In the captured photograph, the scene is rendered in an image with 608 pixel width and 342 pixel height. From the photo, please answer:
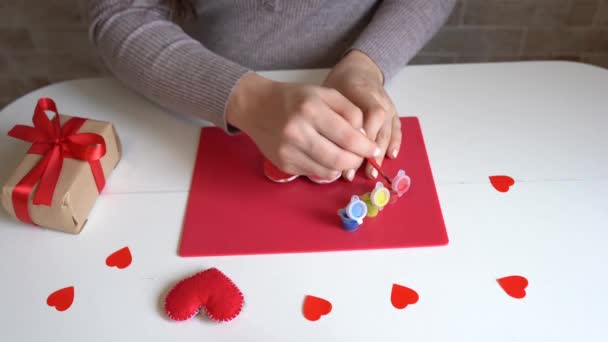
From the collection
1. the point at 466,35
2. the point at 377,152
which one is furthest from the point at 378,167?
the point at 466,35

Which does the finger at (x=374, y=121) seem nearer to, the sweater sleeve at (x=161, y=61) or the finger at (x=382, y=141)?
the finger at (x=382, y=141)

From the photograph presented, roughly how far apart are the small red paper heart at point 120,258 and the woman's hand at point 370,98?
296mm

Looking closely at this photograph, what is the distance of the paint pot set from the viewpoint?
2.10 feet

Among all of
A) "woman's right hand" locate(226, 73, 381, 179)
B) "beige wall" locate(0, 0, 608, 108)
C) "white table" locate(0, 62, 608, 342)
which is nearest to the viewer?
"white table" locate(0, 62, 608, 342)

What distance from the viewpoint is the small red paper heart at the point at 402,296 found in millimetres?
571

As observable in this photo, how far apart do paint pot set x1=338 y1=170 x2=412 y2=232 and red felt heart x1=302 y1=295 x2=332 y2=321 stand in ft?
0.35

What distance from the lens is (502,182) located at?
27.5 inches

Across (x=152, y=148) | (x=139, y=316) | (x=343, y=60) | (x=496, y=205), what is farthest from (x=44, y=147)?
(x=496, y=205)

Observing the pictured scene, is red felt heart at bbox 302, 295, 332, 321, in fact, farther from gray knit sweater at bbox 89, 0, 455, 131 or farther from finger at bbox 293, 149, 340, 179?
gray knit sweater at bbox 89, 0, 455, 131

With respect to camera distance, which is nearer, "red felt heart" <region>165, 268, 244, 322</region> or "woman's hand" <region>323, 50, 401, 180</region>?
"red felt heart" <region>165, 268, 244, 322</region>

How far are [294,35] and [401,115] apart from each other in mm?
256

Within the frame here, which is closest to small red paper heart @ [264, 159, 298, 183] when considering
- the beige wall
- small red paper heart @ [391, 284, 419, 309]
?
small red paper heart @ [391, 284, 419, 309]

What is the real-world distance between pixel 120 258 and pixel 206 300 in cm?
13

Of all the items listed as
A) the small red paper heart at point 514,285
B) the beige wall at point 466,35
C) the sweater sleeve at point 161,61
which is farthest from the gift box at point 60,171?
the beige wall at point 466,35
